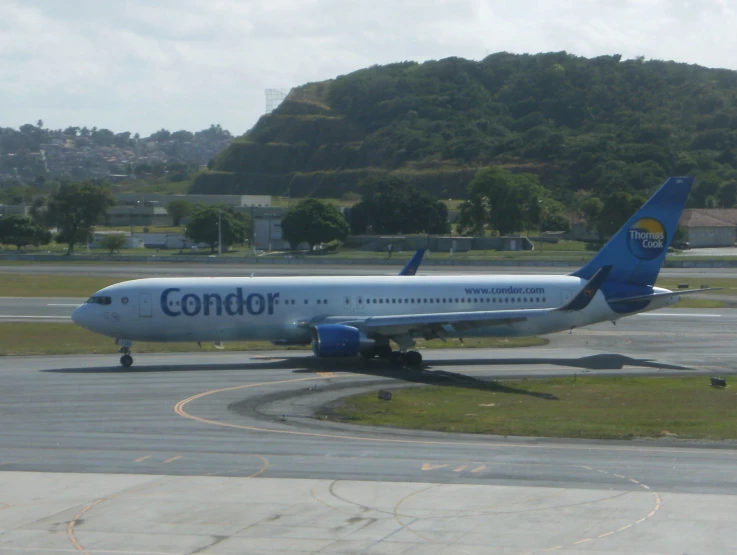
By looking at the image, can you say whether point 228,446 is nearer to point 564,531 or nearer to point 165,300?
point 564,531

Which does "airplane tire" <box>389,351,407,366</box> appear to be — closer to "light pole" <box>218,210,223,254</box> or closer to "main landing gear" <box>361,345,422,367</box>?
"main landing gear" <box>361,345,422,367</box>

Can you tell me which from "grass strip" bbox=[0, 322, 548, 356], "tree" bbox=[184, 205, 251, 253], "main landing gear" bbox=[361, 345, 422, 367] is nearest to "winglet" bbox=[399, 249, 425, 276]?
"grass strip" bbox=[0, 322, 548, 356]

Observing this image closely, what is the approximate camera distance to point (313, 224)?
129 m

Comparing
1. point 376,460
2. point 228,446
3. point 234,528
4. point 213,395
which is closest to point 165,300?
point 213,395

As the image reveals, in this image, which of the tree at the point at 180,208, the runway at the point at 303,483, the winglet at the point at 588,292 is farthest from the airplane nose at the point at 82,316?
the tree at the point at 180,208

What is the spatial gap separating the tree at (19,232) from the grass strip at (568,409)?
414 ft

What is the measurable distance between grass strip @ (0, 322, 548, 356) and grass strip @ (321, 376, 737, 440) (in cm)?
1264

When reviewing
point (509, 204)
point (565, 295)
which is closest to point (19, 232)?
point (509, 204)

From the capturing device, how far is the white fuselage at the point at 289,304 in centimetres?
4069

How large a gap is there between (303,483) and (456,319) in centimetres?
1983

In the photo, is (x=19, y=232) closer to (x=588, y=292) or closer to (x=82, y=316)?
(x=82, y=316)

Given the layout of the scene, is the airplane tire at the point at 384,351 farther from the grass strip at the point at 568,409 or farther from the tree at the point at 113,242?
the tree at the point at 113,242

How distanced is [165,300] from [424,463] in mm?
21927

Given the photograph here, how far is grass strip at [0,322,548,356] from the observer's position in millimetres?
46438
